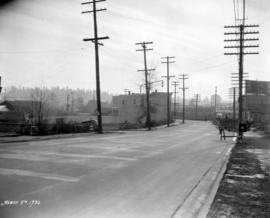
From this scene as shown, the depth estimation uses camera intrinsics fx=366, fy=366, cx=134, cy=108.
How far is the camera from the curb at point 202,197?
20.5 feet

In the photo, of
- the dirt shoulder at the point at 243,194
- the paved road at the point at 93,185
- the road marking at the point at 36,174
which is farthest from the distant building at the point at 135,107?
the road marking at the point at 36,174

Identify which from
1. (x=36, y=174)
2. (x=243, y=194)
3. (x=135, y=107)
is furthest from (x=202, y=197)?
(x=135, y=107)

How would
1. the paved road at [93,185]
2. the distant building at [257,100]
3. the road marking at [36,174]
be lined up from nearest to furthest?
the paved road at [93,185]
the road marking at [36,174]
the distant building at [257,100]

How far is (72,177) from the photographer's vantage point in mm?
8797

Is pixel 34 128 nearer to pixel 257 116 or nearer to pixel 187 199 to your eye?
pixel 187 199

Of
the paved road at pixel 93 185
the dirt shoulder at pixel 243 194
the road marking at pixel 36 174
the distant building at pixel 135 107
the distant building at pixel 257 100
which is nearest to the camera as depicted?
the paved road at pixel 93 185

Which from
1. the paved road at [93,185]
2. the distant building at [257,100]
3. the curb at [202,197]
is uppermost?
the distant building at [257,100]

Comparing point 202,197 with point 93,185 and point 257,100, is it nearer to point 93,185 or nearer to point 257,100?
point 93,185

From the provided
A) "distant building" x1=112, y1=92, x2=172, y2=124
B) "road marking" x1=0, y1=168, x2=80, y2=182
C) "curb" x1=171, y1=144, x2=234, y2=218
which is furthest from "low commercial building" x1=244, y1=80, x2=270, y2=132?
"road marking" x1=0, y1=168, x2=80, y2=182

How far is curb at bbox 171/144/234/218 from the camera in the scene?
624 centimetres

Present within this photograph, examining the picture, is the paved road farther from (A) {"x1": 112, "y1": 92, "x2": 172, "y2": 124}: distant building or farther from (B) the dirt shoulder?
(A) {"x1": 112, "y1": 92, "x2": 172, "y2": 124}: distant building

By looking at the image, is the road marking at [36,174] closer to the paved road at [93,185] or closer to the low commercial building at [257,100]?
the paved road at [93,185]

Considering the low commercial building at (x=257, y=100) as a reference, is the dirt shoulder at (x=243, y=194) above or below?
below

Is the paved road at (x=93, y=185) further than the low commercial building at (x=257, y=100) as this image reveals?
No
